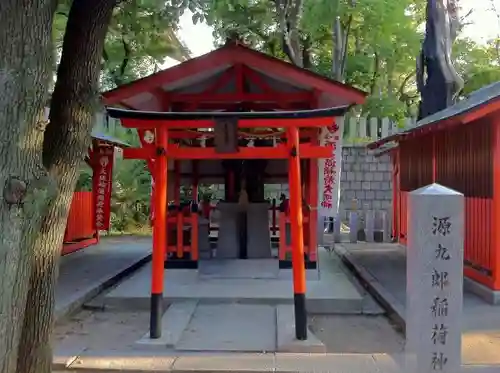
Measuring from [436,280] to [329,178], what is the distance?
7.11 meters

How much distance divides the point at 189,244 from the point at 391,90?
1944 cm

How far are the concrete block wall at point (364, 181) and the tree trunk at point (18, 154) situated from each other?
1847 centimetres

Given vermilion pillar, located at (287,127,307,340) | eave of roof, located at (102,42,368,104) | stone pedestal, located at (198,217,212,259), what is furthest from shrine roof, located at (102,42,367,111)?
vermilion pillar, located at (287,127,307,340)

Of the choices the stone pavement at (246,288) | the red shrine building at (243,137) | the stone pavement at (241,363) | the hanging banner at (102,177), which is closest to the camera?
the stone pavement at (241,363)

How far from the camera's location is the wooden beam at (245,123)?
316 inches

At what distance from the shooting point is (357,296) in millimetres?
10227

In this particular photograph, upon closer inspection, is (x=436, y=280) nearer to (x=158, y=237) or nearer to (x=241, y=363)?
(x=241, y=363)

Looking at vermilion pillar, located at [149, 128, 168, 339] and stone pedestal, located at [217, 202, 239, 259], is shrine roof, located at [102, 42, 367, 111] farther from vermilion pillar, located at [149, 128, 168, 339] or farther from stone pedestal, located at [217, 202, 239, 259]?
vermilion pillar, located at [149, 128, 168, 339]

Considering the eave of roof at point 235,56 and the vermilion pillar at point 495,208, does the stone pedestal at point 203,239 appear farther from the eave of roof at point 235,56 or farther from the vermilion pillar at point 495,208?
the vermilion pillar at point 495,208

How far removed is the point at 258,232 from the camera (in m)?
12.2

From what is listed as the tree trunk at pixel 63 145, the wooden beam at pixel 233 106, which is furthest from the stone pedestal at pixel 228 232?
the tree trunk at pixel 63 145

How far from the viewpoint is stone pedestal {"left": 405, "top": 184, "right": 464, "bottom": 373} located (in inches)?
176

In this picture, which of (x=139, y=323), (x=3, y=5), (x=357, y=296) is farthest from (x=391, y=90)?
(x=3, y=5)

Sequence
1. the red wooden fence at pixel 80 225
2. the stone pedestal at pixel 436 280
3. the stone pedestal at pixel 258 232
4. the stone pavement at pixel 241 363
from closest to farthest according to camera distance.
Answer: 1. the stone pedestal at pixel 436 280
2. the stone pavement at pixel 241 363
3. the stone pedestal at pixel 258 232
4. the red wooden fence at pixel 80 225
